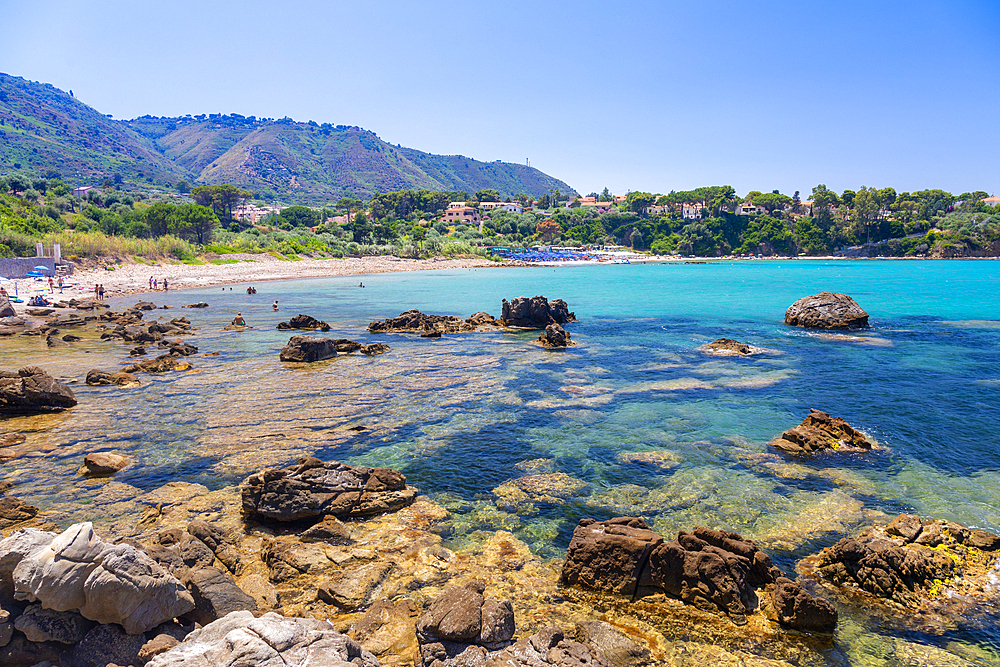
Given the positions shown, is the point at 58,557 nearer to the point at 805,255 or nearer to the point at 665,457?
the point at 665,457

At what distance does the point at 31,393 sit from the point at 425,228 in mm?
160037

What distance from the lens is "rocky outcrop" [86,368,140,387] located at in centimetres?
2316

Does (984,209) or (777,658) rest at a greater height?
(984,209)

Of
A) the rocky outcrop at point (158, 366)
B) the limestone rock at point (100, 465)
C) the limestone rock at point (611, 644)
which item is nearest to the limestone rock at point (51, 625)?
the limestone rock at point (611, 644)

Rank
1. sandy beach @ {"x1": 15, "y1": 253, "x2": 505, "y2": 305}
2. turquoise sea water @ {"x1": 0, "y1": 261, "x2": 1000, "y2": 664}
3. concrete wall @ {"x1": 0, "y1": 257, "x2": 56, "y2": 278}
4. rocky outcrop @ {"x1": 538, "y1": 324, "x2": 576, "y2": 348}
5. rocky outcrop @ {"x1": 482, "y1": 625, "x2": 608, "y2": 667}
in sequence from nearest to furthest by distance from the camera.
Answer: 1. rocky outcrop @ {"x1": 482, "y1": 625, "x2": 608, "y2": 667}
2. turquoise sea water @ {"x1": 0, "y1": 261, "x2": 1000, "y2": 664}
3. rocky outcrop @ {"x1": 538, "y1": 324, "x2": 576, "y2": 348}
4. concrete wall @ {"x1": 0, "y1": 257, "x2": 56, "y2": 278}
5. sandy beach @ {"x1": 15, "y1": 253, "x2": 505, "y2": 305}

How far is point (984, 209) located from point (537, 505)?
233 metres

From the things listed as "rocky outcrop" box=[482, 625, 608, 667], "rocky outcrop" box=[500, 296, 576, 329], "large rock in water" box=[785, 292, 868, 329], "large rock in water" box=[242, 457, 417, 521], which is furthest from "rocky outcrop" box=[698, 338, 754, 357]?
"rocky outcrop" box=[482, 625, 608, 667]

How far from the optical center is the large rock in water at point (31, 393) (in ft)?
61.7

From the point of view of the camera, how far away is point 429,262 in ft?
449

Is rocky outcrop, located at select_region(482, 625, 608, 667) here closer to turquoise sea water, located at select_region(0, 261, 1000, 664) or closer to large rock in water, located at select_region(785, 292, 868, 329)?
turquoise sea water, located at select_region(0, 261, 1000, 664)

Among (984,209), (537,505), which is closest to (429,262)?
(537,505)

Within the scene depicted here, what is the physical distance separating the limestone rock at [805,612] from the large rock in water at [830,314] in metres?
37.4

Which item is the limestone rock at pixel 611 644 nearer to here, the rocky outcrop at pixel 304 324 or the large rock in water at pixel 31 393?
the large rock in water at pixel 31 393

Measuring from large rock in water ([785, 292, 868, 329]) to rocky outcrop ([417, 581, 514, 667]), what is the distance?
4083 centimetres
